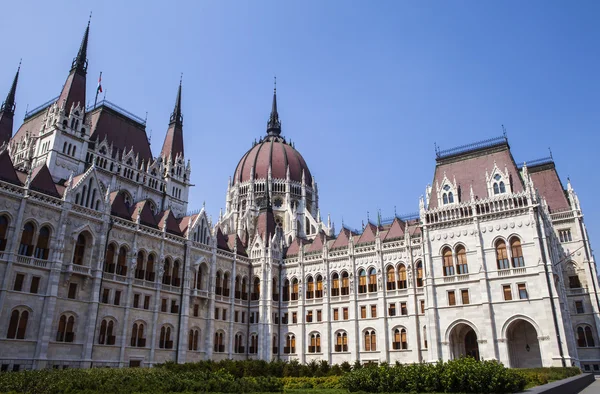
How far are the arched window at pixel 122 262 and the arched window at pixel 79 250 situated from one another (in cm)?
336

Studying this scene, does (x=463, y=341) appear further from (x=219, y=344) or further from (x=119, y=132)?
(x=119, y=132)

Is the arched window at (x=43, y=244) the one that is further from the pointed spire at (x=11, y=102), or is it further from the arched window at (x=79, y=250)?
the pointed spire at (x=11, y=102)

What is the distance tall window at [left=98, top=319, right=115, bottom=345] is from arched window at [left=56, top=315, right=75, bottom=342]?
8.02ft

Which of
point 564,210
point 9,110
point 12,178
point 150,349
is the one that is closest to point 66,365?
point 150,349

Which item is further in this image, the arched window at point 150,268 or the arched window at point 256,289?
the arched window at point 256,289

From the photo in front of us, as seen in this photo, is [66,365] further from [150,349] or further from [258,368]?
[258,368]

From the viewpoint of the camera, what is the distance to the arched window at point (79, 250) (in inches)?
1511

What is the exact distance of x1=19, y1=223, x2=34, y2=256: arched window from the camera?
3509 cm

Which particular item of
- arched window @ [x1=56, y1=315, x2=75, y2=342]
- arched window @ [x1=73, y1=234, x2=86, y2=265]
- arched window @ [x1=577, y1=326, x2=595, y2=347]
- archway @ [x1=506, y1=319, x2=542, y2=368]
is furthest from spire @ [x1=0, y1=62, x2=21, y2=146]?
arched window @ [x1=577, y1=326, x2=595, y2=347]

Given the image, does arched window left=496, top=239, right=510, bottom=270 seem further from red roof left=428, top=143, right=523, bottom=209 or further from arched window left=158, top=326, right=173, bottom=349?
arched window left=158, top=326, right=173, bottom=349

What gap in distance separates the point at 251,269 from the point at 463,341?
83.7ft

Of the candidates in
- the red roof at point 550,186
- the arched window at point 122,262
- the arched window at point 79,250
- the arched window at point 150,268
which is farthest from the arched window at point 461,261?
the arched window at point 79,250

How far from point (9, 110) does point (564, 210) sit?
68.1 metres

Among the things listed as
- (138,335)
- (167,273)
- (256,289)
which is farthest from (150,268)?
(256,289)
